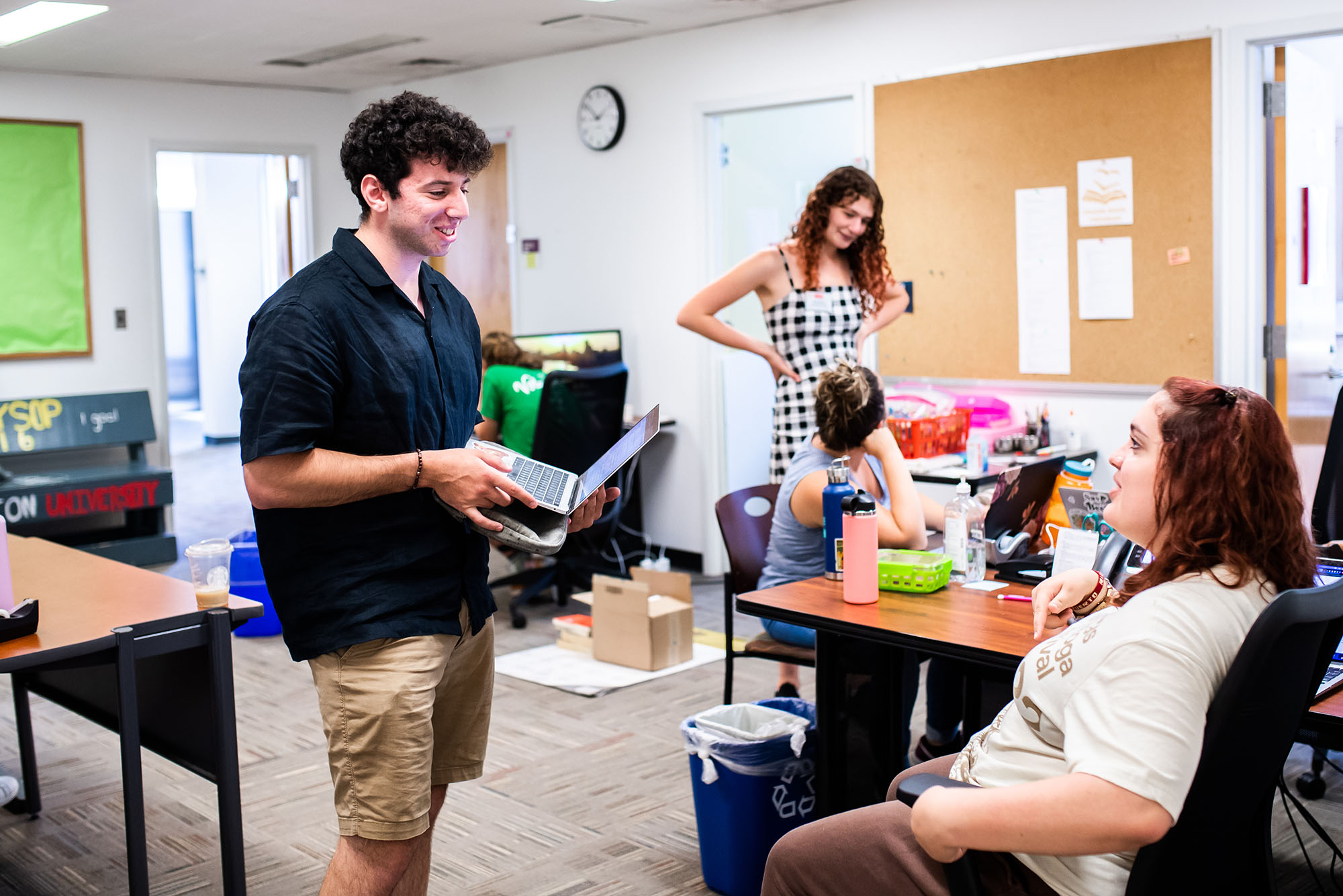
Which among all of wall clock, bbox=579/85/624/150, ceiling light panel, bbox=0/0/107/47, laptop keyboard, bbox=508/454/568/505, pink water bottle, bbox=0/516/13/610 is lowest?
pink water bottle, bbox=0/516/13/610

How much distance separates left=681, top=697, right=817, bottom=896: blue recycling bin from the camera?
2600 millimetres

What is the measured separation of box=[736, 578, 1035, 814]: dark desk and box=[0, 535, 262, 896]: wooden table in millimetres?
1023

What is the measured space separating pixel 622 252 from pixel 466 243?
133 centimetres

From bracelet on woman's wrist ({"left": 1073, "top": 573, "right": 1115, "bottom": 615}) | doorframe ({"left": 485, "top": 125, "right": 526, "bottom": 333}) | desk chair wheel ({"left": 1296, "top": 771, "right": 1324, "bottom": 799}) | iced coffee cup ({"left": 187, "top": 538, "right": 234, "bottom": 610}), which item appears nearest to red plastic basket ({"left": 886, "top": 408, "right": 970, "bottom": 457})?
desk chair wheel ({"left": 1296, "top": 771, "right": 1324, "bottom": 799})

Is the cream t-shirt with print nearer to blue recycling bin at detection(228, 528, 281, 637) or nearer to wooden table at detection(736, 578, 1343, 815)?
wooden table at detection(736, 578, 1343, 815)

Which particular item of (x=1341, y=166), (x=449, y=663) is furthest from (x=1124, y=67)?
(x=449, y=663)

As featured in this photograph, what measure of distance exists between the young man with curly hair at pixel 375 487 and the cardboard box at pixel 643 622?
2436 millimetres

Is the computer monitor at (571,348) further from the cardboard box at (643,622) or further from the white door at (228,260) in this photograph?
the white door at (228,260)

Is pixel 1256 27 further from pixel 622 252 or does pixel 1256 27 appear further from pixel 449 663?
pixel 449 663

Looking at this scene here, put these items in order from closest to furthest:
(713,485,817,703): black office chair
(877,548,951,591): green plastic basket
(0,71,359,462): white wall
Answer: (877,548,951,591): green plastic basket
(713,485,817,703): black office chair
(0,71,359,462): white wall

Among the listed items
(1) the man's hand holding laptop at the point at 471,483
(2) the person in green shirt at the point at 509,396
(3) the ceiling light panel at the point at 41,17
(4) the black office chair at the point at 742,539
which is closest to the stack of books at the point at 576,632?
(2) the person in green shirt at the point at 509,396

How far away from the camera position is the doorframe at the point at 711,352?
18.4ft

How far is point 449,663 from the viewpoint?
6.75 feet

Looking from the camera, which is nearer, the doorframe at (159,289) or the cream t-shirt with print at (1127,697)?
the cream t-shirt with print at (1127,697)
